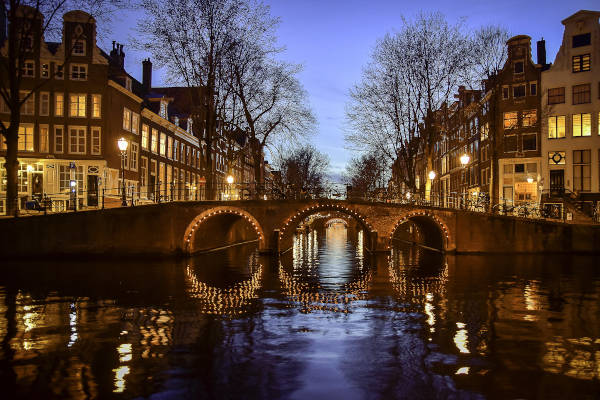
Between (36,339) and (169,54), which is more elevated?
(169,54)

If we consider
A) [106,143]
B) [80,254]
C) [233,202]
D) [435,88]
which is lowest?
[80,254]

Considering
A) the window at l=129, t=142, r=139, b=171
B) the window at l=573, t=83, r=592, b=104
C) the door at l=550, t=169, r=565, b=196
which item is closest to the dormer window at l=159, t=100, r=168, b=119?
the window at l=129, t=142, r=139, b=171

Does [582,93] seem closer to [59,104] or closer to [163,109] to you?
[163,109]

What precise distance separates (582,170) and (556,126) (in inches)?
163

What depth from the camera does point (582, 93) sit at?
4544 cm

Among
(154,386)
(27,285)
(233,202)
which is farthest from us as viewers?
(233,202)

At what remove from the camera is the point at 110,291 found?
17.4 metres

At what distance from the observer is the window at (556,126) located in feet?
151

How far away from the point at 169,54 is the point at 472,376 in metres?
31.0

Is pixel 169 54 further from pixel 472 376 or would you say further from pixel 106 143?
pixel 472 376

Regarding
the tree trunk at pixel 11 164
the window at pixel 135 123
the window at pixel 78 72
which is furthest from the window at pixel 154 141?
the tree trunk at pixel 11 164

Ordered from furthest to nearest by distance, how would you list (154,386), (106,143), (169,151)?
(169,151) → (106,143) → (154,386)

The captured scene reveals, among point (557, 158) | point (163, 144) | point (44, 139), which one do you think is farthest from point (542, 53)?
point (44, 139)

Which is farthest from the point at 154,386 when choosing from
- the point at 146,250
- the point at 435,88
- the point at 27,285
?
the point at 435,88
